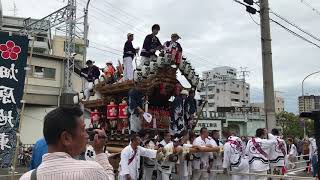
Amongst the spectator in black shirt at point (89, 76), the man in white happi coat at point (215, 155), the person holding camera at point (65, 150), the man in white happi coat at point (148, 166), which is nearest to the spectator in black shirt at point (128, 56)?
the spectator in black shirt at point (89, 76)

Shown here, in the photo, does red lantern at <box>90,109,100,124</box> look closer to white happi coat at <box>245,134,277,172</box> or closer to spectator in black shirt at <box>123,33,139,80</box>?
spectator in black shirt at <box>123,33,139,80</box>

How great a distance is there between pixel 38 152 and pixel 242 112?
67409 mm

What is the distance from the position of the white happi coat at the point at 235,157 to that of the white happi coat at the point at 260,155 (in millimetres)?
174

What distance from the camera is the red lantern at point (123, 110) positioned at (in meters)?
11.9

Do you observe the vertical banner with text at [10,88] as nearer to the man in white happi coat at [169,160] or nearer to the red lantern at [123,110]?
the man in white happi coat at [169,160]

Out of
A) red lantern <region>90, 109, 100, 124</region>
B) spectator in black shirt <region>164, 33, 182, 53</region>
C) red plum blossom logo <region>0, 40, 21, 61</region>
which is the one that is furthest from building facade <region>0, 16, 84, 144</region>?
red plum blossom logo <region>0, 40, 21, 61</region>

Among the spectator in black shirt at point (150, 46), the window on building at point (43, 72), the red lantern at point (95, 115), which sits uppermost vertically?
the window on building at point (43, 72)

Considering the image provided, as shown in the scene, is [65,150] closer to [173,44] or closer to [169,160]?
[169,160]

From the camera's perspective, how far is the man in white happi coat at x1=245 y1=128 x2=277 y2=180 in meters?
10.3

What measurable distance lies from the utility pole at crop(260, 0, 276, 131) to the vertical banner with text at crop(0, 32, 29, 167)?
749 centimetres

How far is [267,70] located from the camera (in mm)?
12203

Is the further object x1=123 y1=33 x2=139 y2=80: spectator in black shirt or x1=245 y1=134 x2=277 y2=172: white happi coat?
x1=123 y1=33 x2=139 y2=80: spectator in black shirt

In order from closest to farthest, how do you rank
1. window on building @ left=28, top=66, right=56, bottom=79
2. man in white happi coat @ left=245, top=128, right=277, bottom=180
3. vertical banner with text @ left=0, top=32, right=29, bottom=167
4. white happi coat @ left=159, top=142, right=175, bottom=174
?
vertical banner with text @ left=0, top=32, right=29, bottom=167
white happi coat @ left=159, top=142, right=175, bottom=174
man in white happi coat @ left=245, top=128, right=277, bottom=180
window on building @ left=28, top=66, right=56, bottom=79

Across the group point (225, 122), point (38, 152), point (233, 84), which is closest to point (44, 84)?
point (38, 152)
